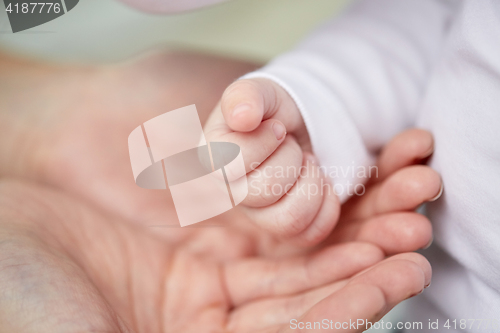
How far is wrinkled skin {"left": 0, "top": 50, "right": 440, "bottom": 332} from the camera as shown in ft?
1.02

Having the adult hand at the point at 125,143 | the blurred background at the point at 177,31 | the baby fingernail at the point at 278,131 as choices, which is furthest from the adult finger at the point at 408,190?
the blurred background at the point at 177,31

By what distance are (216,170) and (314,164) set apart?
5.3 inches

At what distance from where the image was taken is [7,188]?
46cm

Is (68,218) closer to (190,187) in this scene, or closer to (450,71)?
(190,187)

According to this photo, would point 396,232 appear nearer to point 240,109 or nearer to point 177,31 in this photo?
point 240,109

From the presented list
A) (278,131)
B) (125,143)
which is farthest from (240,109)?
(125,143)

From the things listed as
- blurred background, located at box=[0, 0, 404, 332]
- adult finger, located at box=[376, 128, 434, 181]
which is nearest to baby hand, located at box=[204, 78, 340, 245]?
adult finger, located at box=[376, 128, 434, 181]

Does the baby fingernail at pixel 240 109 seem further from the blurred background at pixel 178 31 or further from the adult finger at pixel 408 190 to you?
the blurred background at pixel 178 31

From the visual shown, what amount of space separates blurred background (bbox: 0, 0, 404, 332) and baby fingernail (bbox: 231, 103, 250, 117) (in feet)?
2.03

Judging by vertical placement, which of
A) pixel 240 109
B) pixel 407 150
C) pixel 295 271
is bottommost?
pixel 295 271

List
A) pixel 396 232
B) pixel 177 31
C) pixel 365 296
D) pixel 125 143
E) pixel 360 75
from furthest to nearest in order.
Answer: pixel 177 31 < pixel 125 143 < pixel 360 75 < pixel 396 232 < pixel 365 296

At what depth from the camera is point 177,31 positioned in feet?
3.22

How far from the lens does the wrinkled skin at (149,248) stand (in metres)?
0.31

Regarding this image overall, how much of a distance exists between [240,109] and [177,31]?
2.42 ft
